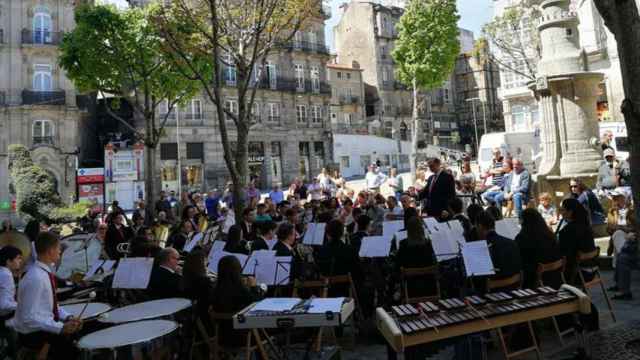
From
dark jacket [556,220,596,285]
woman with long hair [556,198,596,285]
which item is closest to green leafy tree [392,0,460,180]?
woman with long hair [556,198,596,285]

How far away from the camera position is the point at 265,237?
727cm

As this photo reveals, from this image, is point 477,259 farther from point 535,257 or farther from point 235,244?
point 235,244

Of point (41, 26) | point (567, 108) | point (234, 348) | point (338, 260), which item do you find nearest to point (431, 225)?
point (338, 260)

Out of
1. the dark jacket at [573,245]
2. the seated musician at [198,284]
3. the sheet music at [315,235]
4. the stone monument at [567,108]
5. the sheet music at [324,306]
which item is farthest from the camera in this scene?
the stone monument at [567,108]

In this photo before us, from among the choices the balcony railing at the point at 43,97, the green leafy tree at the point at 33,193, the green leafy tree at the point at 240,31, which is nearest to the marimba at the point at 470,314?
the green leafy tree at the point at 240,31

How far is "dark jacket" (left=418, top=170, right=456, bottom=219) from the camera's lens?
8320 mm

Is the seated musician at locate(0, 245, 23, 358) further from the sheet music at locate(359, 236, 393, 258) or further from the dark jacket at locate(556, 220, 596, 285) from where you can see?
the dark jacket at locate(556, 220, 596, 285)

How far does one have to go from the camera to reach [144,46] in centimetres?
1842

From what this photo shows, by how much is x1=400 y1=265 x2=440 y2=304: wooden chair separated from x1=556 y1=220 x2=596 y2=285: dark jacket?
1.56 meters

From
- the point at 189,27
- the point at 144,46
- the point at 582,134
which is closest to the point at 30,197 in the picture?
the point at 144,46

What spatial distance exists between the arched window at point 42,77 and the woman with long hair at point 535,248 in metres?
35.8

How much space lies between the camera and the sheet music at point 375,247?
6.52 meters

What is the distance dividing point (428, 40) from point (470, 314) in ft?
102

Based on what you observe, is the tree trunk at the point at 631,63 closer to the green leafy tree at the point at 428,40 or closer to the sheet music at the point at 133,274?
the sheet music at the point at 133,274
